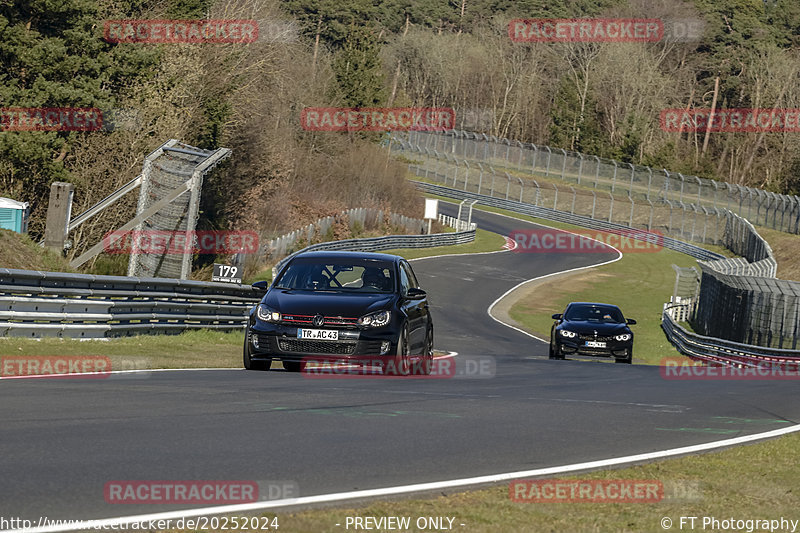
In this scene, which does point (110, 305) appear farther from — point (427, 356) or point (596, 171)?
point (596, 171)

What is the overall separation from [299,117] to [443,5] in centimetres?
7398

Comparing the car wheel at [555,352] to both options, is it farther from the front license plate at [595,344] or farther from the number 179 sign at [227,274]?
the number 179 sign at [227,274]

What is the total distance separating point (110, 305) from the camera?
17.0m

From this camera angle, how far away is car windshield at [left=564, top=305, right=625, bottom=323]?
24906 millimetres

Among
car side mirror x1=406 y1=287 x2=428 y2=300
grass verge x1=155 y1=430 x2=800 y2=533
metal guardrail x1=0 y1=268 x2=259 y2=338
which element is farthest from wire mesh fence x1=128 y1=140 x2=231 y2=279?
grass verge x1=155 y1=430 x2=800 y2=533

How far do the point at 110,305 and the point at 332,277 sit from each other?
4304mm

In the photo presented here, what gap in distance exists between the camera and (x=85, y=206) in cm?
3684

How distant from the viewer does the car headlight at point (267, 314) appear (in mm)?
13617

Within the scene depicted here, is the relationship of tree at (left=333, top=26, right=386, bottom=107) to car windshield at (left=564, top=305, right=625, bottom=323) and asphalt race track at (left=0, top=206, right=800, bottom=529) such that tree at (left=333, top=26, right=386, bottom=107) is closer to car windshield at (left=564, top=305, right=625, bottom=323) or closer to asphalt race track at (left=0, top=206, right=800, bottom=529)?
car windshield at (left=564, top=305, right=625, bottom=323)

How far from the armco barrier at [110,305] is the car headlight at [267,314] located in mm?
3574

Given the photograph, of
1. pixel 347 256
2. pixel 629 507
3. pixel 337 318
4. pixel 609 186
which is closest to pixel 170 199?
pixel 347 256

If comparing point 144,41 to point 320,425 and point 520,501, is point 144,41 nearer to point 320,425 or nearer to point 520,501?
point 320,425

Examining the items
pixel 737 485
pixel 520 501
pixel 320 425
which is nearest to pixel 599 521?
pixel 520 501

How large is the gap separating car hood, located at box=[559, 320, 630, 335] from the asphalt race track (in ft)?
24.7
